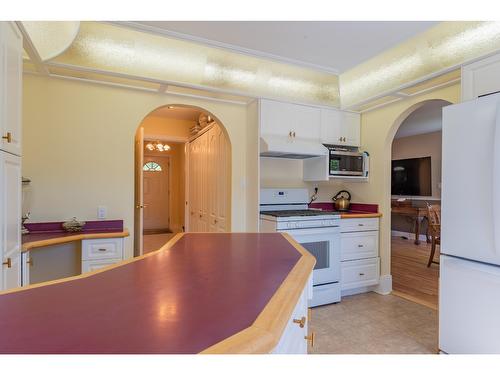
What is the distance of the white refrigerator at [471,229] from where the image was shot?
1.61m

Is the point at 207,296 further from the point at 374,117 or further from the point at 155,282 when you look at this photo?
the point at 374,117

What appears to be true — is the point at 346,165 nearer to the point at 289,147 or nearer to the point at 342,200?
the point at 342,200

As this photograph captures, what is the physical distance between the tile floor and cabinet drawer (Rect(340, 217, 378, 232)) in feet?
2.54

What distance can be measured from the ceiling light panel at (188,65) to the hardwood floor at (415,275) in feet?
8.34

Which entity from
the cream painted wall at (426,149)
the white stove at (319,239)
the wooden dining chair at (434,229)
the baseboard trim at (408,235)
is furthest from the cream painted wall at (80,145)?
the baseboard trim at (408,235)

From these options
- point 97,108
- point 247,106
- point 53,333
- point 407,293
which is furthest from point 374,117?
point 53,333

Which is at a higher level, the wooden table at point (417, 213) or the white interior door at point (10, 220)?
the white interior door at point (10, 220)

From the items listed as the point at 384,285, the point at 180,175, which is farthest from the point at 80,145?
the point at 180,175

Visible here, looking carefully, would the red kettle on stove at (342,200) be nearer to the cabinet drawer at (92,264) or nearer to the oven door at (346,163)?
the oven door at (346,163)

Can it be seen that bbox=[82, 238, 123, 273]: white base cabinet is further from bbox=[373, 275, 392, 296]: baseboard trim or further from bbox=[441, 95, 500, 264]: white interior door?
bbox=[373, 275, 392, 296]: baseboard trim

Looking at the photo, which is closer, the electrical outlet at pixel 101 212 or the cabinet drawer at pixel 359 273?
the electrical outlet at pixel 101 212

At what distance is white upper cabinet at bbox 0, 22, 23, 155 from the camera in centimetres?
143
